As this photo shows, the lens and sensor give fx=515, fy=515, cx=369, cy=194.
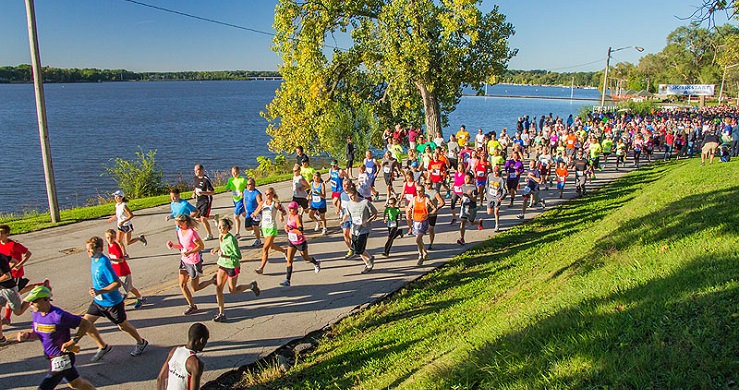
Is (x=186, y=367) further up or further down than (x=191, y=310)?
further up

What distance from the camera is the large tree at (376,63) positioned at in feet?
75.6

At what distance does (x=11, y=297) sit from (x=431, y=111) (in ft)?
70.6

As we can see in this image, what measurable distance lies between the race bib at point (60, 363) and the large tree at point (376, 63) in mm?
19431

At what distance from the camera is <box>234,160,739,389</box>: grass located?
4.63 m

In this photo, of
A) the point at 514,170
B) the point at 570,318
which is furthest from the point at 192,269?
the point at 514,170

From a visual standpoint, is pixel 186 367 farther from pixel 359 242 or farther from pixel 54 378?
pixel 359 242

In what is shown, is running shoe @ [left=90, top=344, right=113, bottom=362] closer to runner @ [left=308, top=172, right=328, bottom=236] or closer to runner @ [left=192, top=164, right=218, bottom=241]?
runner @ [left=192, top=164, right=218, bottom=241]

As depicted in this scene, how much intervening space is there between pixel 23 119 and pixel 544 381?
9479 cm

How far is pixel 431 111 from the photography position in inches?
1041

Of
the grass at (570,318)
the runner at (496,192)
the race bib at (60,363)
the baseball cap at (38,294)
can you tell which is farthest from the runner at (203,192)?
the runner at (496,192)

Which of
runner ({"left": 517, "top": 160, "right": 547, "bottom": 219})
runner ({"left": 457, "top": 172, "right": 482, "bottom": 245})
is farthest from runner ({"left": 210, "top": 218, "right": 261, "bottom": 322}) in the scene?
runner ({"left": 517, "top": 160, "right": 547, "bottom": 219})

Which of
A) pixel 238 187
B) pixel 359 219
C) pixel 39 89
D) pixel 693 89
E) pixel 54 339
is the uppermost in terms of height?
pixel 693 89

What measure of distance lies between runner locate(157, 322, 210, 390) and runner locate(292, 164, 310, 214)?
7812 mm

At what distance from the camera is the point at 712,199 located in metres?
11.1
